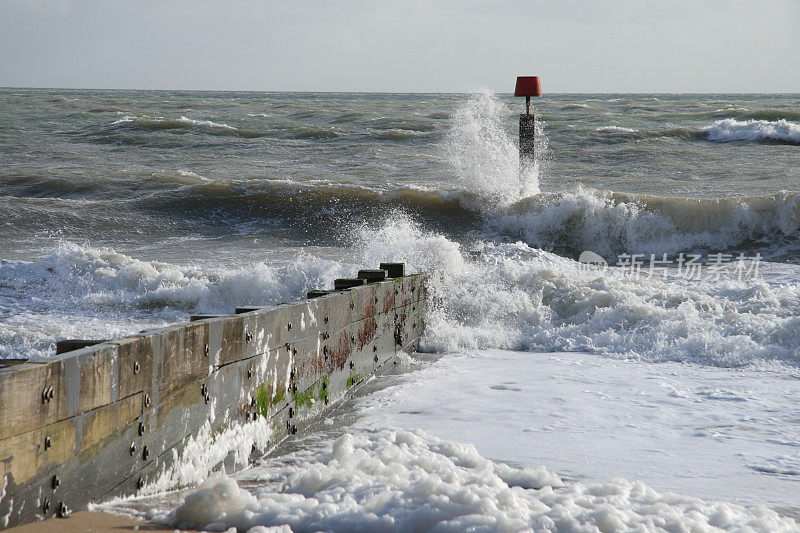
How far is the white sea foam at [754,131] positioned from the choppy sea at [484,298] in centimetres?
46

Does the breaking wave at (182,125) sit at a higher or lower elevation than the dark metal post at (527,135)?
higher

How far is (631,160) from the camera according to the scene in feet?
68.9

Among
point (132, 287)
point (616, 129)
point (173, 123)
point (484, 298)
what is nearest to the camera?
point (484, 298)

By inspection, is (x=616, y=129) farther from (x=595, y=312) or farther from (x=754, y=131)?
(x=595, y=312)

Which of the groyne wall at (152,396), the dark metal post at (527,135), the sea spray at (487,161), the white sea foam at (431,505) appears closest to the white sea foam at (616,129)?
the sea spray at (487,161)

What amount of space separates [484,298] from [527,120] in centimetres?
547

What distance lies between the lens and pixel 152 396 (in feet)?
10.2

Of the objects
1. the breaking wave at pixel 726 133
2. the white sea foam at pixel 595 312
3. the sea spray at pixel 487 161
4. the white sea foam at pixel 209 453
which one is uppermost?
the breaking wave at pixel 726 133

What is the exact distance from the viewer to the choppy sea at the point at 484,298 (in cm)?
337

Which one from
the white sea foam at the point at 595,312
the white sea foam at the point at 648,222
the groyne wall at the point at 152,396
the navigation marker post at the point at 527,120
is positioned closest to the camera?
the groyne wall at the point at 152,396

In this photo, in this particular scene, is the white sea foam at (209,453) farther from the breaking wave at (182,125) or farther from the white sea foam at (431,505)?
the breaking wave at (182,125)

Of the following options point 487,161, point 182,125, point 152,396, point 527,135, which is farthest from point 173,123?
point 152,396

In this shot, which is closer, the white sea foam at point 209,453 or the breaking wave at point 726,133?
the white sea foam at point 209,453

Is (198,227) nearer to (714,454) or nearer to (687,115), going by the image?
(714,454)
